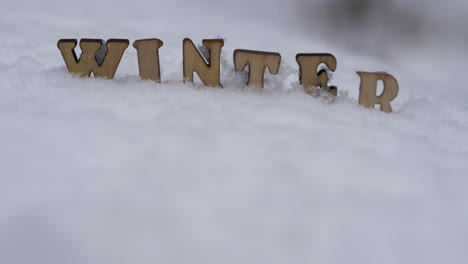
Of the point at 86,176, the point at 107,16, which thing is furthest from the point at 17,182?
the point at 107,16

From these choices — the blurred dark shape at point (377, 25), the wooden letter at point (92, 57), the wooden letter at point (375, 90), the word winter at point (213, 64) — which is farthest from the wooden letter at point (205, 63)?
the blurred dark shape at point (377, 25)

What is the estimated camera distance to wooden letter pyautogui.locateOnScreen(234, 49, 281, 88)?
1.18 m

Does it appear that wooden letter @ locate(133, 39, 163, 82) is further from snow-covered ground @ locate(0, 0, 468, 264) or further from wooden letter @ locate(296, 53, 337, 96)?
wooden letter @ locate(296, 53, 337, 96)

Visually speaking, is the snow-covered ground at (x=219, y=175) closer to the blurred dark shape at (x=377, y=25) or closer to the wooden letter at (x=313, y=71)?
the wooden letter at (x=313, y=71)

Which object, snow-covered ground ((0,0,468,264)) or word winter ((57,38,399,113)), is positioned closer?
snow-covered ground ((0,0,468,264))

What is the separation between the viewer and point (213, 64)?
4.00ft

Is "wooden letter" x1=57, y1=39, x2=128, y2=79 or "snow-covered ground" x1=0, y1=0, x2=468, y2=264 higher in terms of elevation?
"wooden letter" x1=57, y1=39, x2=128, y2=79

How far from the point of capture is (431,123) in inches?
46.1

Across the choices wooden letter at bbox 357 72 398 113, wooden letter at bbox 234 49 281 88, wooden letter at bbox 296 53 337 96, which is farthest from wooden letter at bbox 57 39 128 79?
wooden letter at bbox 357 72 398 113

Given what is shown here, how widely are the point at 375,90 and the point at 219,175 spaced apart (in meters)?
0.61

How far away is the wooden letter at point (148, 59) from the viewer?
1.23 metres

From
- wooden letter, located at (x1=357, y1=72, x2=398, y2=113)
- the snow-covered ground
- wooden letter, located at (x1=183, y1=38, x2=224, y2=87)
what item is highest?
wooden letter, located at (x1=183, y1=38, x2=224, y2=87)

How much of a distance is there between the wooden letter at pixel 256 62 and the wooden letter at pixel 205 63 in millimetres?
63

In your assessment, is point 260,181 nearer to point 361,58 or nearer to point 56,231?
point 56,231
